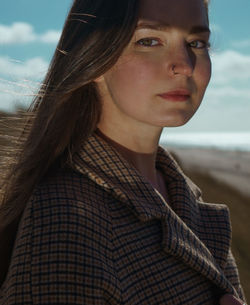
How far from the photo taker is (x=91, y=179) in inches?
74.1

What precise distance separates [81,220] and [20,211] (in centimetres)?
33

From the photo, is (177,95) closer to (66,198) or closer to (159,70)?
(159,70)

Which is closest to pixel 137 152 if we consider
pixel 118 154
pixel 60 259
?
pixel 118 154

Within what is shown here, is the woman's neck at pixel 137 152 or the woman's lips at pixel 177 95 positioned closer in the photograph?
the woman's lips at pixel 177 95

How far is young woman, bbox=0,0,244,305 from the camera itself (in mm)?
1705

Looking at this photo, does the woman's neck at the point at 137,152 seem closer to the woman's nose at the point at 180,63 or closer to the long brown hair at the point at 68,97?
the long brown hair at the point at 68,97

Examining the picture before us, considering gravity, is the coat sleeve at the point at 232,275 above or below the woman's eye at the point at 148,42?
below

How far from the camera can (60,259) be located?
159 cm

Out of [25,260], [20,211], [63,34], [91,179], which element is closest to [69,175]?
[91,179]

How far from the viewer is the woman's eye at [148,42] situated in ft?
6.38

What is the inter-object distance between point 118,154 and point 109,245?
16.4 inches

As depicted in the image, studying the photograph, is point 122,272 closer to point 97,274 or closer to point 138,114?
point 97,274

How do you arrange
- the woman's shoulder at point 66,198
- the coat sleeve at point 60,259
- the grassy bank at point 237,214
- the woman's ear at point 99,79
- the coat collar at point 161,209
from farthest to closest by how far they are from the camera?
the grassy bank at point 237,214 → the woman's ear at point 99,79 → the coat collar at point 161,209 → the woman's shoulder at point 66,198 → the coat sleeve at point 60,259

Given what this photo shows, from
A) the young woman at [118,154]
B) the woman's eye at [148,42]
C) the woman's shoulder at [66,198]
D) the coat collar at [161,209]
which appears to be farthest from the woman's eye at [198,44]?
the woman's shoulder at [66,198]
